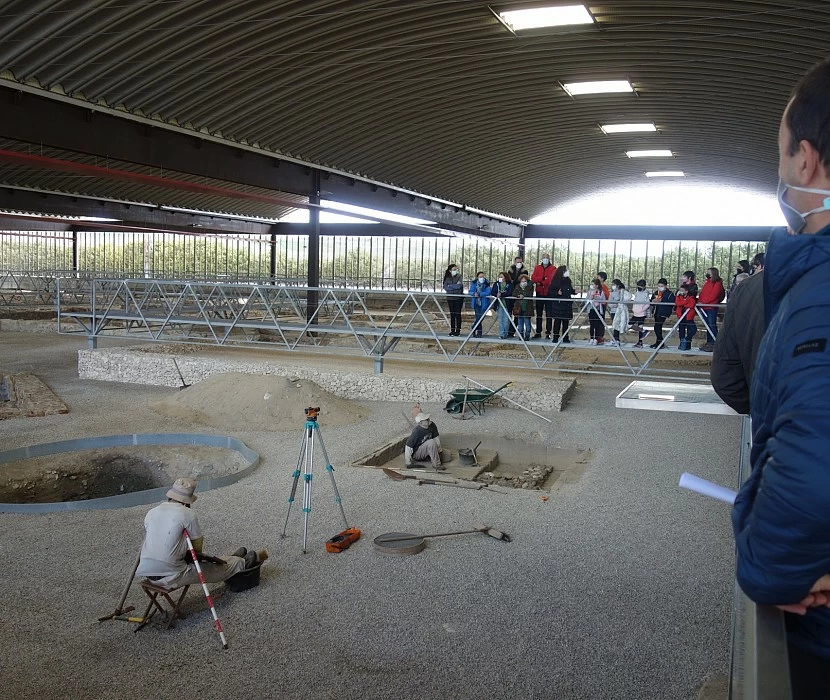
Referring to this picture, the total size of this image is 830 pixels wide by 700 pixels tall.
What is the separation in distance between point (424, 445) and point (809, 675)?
8.34 m

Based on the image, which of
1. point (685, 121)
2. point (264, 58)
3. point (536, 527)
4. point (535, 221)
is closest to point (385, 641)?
point (536, 527)

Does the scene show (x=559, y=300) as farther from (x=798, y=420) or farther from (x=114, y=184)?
(x=114, y=184)

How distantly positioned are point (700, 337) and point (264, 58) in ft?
63.8

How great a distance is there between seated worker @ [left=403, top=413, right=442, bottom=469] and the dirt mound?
214 cm

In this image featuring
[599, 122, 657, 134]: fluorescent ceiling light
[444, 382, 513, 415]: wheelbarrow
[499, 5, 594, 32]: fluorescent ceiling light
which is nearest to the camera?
[499, 5, 594, 32]: fluorescent ceiling light

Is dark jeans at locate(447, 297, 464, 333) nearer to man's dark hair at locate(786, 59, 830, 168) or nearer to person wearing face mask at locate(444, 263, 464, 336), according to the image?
person wearing face mask at locate(444, 263, 464, 336)

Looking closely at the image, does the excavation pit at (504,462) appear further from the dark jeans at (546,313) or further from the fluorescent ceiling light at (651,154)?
the fluorescent ceiling light at (651,154)

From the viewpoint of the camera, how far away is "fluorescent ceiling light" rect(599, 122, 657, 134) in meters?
17.8

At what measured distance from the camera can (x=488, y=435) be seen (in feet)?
36.1

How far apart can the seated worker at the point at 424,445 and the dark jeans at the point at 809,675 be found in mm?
8278

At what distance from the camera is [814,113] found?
A: 138 centimetres

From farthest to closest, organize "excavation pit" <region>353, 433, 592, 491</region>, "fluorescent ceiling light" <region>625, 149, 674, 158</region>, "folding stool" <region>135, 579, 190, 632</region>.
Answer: "fluorescent ceiling light" <region>625, 149, 674, 158</region> < "excavation pit" <region>353, 433, 592, 491</region> < "folding stool" <region>135, 579, 190, 632</region>

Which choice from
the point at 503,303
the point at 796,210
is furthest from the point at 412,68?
the point at 796,210

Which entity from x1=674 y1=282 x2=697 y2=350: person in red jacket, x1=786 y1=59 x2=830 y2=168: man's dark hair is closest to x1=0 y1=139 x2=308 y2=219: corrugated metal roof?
x1=674 y1=282 x2=697 y2=350: person in red jacket
